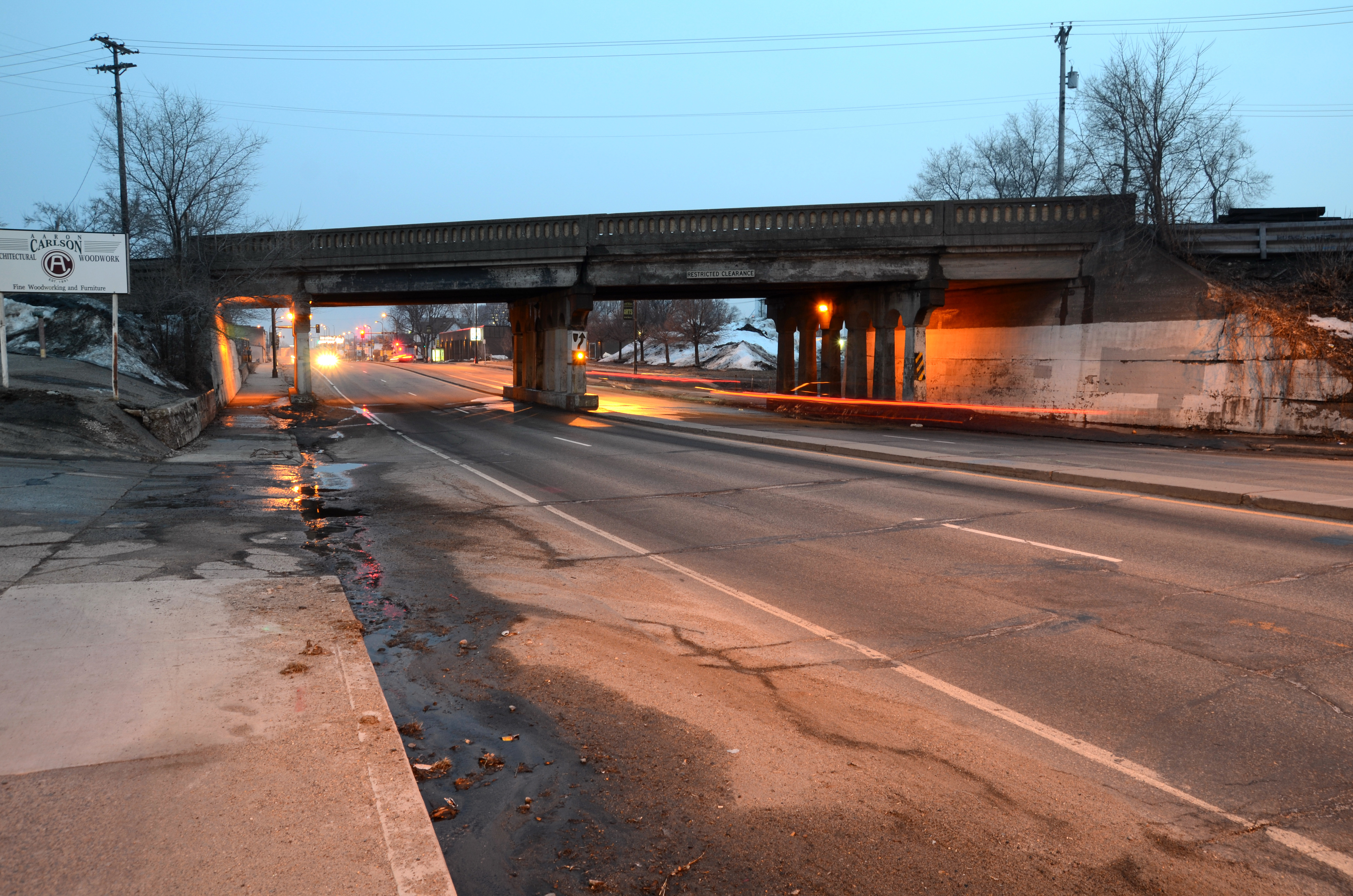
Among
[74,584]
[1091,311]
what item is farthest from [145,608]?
[1091,311]

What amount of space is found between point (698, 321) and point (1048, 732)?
262 ft

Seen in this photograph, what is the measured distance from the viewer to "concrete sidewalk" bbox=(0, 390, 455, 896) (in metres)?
3.19

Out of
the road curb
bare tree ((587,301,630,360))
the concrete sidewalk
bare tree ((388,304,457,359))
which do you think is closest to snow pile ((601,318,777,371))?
bare tree ((587,301,630,360))

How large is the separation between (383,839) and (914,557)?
6.77m

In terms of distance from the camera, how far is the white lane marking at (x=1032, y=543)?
350 inches

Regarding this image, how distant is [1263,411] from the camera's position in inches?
891

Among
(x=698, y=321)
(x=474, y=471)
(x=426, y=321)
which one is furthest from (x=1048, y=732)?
(x=426, y=321)

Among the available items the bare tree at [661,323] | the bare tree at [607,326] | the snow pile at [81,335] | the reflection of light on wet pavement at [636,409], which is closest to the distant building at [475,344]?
the bare tree at [607,326]

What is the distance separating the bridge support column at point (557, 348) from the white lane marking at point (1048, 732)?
2575 cm

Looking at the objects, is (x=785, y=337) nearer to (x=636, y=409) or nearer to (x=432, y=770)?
(x=636, y=409)

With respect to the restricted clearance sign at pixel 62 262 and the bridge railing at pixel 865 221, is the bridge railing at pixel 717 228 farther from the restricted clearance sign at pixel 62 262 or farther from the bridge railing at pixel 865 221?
the restricted clearance sign at pixel 62 262

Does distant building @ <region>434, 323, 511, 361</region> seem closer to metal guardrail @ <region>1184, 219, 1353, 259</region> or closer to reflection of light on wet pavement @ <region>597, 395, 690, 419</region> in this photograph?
reflection of light on wet pavement @ <region>597, 395, 690, 419</region>

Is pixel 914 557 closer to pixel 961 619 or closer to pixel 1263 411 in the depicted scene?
pixel 961 619

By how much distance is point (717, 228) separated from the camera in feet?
103
